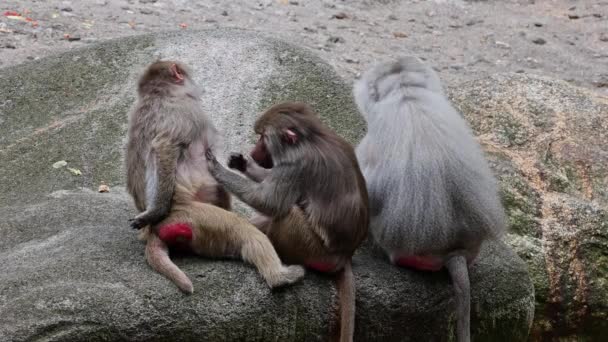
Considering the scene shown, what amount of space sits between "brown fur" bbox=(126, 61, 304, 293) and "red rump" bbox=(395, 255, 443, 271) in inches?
24.9

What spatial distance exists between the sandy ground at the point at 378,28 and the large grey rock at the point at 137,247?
1.25m

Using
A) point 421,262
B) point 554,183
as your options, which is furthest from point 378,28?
point 421,262

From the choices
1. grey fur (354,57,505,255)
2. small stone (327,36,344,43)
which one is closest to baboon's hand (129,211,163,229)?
grey fur (354,57,505,255)

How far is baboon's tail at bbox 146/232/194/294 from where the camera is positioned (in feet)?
12.1

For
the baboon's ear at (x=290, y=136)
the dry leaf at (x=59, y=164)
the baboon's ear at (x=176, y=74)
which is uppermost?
the baboon's ear at (x=176, y=74)

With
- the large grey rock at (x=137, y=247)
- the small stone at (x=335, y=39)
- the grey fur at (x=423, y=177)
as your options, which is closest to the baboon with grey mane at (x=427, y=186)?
the grey fur at (x=423, y=177)

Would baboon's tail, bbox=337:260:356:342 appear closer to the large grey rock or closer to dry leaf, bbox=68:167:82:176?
the large grey rock

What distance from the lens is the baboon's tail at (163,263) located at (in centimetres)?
370

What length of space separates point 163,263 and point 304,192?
2.11ft

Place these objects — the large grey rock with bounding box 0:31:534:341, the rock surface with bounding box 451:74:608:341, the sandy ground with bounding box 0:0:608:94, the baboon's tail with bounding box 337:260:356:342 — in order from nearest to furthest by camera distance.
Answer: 1. the large grey rock with bounding box 0:31:534:341
2. the baboon's tail with bounding box 337:260:356:342
3. the rock surface with bounding box 451:74:608:341
4. the sandy ground with bounding box 0:0:608:94

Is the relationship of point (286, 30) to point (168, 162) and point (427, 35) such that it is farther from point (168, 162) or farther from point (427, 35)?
point (168, 162)

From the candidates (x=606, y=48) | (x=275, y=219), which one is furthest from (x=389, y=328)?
(x=606, y=48)

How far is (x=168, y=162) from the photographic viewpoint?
3.82 m

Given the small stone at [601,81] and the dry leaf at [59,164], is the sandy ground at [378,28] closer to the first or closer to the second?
the small stone at [601,81]
